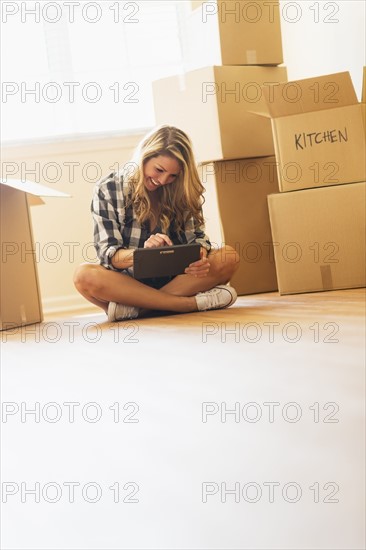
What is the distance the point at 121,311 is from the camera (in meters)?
2.66

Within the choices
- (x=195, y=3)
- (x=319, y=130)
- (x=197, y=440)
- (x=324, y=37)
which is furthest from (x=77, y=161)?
Answer: (x=197, y=440)

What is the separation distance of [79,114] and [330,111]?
53.7 inches

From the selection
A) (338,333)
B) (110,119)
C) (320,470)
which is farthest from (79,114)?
(320,470)

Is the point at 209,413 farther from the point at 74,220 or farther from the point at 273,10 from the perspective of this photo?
the point at 74,220

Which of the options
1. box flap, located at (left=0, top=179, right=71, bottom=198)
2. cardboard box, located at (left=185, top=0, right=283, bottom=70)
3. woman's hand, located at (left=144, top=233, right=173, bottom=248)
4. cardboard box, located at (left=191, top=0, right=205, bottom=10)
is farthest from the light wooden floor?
cardboard box, located at (left=191, top=0, right=205, bottom=10)

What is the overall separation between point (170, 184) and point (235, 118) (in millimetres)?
696

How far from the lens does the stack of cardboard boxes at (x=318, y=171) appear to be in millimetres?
2904

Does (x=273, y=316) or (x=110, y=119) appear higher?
(x=110, y=119)

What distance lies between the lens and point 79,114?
3.89 metres

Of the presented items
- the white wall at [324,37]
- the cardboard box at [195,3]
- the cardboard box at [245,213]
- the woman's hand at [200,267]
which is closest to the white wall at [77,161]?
the white wall at [324,37]

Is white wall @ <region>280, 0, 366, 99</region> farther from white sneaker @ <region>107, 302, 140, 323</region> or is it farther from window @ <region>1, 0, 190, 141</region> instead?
white sneaker @ <region>107, 302, 140, 323</region>

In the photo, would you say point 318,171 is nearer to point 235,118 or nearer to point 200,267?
point 235,118

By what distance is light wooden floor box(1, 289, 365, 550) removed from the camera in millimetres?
708

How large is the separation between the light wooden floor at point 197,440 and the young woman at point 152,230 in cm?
56
